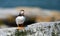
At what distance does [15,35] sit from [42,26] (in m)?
0.28

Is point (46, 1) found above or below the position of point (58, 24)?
above

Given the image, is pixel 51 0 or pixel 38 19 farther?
pixel 51 0

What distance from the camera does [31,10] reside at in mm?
2846

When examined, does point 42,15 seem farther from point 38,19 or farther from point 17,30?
point 17,30

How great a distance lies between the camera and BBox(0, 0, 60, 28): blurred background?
106 inches

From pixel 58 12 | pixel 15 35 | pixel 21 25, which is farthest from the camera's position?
pixel 58 12

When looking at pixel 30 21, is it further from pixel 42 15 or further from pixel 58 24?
pixel 58 24

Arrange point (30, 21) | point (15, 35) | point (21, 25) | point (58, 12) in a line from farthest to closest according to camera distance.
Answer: point (58, 12)
point (30, 21)
point (21, 25)
point (15, 35)

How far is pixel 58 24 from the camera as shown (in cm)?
209

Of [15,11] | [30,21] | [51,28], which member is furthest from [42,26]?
[15,11]

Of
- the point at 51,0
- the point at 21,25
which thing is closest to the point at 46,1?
the point at 51,0

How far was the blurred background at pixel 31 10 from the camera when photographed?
106 inches

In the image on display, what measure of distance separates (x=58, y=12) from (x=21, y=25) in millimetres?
828

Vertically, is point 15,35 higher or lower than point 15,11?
lower
